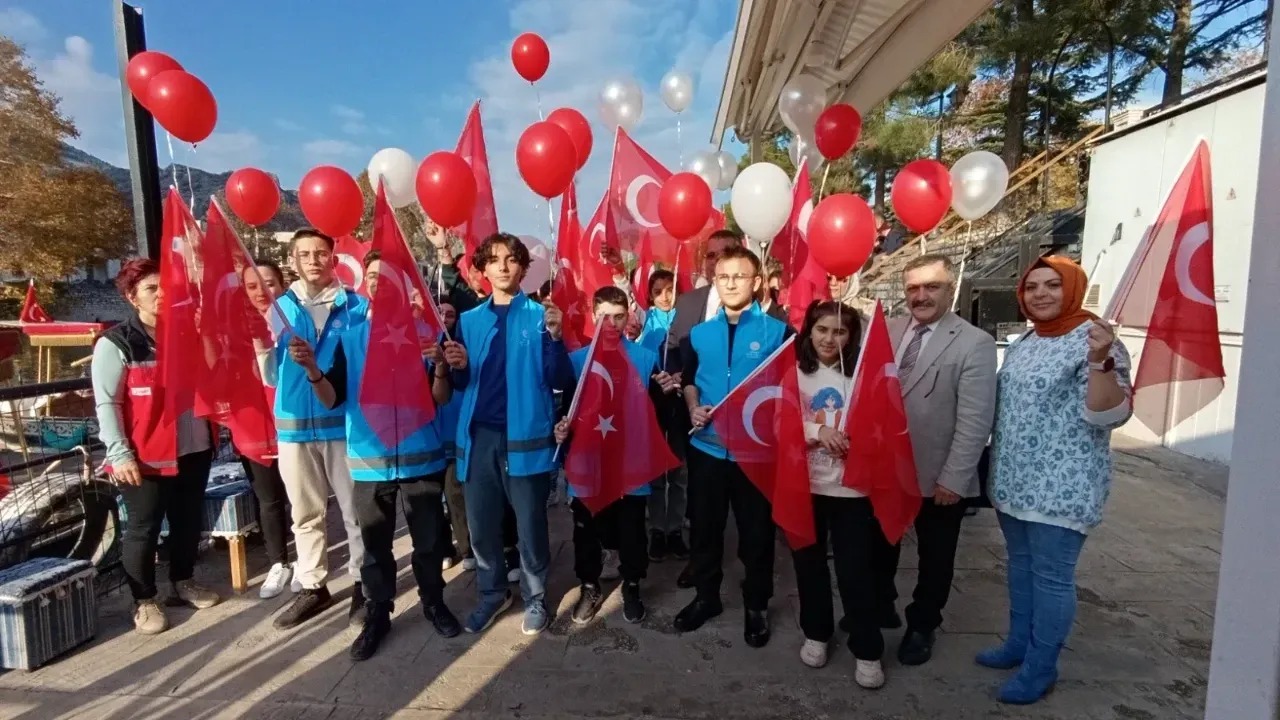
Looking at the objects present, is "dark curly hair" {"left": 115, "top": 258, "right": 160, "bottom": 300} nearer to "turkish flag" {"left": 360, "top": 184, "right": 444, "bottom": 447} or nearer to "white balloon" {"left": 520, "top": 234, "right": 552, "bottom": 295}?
"turkish flag" {"left": 360, "top": 184, "right": 444, "bottom": 447}

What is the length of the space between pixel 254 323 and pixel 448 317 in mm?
923

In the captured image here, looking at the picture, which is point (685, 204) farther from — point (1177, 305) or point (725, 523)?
point (1177, 305)

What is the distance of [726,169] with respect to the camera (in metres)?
6.48

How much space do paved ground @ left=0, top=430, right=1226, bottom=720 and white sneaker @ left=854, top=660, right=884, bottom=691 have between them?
0.10 ft

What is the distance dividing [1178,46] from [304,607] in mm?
19046

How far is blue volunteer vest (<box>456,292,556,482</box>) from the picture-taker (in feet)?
9.93

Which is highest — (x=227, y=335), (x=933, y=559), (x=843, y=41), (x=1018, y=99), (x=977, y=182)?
(x=1018, y=99)

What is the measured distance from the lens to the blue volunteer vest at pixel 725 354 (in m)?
2.99

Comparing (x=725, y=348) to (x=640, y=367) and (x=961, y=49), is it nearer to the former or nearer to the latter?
(x=640, y=367)

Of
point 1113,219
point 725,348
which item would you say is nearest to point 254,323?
point 725,348

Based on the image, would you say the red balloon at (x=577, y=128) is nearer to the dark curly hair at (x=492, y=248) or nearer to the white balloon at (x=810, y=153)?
the dark curly hair at (x=492, y=248)

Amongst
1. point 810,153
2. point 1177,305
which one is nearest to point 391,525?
point 1177,305

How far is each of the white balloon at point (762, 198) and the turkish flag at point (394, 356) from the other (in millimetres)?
1872

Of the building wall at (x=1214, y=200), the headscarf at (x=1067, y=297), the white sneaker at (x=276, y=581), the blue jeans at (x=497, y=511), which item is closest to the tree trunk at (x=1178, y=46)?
the building wall at (x=1214, y=200)
